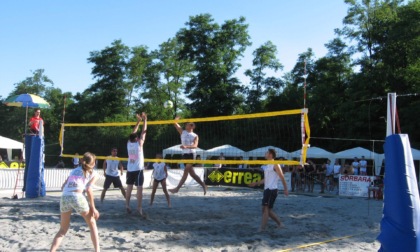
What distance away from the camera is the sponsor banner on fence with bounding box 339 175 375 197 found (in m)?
16.3

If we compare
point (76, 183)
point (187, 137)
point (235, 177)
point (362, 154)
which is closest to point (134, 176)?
point (187, 137)

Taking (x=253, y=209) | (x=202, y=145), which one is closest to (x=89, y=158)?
(x=253, y=209)

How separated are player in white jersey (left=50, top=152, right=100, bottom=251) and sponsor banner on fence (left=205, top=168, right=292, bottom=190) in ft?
41.1

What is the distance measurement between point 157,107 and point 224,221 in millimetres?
38971

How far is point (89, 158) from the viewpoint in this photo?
5801 millimetres

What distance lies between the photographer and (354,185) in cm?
1659

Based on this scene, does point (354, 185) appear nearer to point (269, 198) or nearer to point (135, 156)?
point (269, 198)

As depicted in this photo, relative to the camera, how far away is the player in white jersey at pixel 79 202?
5504 mm

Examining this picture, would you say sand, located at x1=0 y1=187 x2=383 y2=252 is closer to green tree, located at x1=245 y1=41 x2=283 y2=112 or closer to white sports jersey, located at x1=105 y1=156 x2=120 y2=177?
white sports jersey, located at x1=105 y1=156 x2=120 y2=177

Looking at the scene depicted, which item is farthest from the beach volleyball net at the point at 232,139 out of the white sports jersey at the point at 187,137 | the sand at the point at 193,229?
the white sports jersey at the point at 187,137

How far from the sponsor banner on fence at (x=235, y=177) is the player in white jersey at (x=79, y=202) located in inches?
493

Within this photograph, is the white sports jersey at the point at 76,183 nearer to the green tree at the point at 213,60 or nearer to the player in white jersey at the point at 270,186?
the player in white jersey at the point at 270,186

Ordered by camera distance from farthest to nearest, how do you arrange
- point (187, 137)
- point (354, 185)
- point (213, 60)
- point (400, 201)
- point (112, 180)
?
point (213, 60) < point (354, 185) < point (112, 180) < point (187, 137) < point (400, 201)

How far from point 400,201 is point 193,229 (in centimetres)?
388
